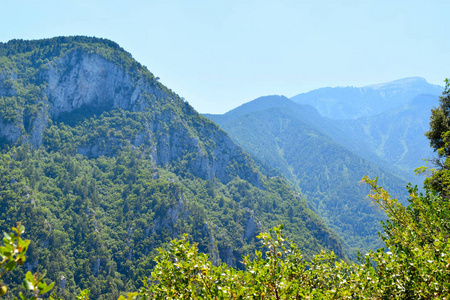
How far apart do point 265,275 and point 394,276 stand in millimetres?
3457

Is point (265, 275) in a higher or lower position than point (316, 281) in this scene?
higher

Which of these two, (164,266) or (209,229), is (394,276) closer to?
(164,266)

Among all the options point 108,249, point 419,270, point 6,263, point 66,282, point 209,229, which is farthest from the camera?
point 209,229

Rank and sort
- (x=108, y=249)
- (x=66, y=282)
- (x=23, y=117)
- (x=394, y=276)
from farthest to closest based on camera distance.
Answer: (x=23, y=117) < (x=108, y=249) < (x=66, y=282) < (x=394, y=276)

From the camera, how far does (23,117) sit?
616 ft

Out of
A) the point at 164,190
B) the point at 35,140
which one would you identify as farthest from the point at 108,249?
the point at 35,140

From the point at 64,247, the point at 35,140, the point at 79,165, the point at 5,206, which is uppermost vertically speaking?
the point at 35,140

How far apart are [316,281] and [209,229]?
172 metres

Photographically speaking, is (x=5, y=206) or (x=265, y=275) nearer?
(x=265, y=275)

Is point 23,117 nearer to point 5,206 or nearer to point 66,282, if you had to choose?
point 5,206

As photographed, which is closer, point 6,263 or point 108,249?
point 6,263

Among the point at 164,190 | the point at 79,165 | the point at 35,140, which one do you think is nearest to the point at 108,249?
the point at 164,190

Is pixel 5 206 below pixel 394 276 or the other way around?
below

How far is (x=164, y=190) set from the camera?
188750 millimetres
